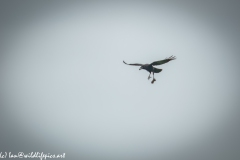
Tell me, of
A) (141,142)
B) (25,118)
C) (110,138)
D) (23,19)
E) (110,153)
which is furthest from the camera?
(23,19)

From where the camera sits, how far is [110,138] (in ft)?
109

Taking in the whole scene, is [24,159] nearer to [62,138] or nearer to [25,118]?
[62,138]

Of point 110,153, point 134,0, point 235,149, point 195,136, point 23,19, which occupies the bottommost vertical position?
point 235,149

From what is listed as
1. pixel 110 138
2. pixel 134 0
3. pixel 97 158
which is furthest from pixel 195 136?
pixel 134 0

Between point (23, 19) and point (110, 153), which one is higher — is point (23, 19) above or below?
above

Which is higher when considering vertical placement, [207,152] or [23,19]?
[23,19]

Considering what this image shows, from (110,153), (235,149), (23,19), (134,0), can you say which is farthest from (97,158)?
(134,0)

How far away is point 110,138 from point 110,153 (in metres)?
5.91

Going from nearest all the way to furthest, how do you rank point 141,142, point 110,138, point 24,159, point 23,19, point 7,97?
point 24,159, point 141,142, point 110,138, point 7,97, point 23,19

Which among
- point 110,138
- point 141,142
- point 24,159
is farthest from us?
point 110,138

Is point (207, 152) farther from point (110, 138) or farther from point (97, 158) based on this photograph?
point (110, 138)

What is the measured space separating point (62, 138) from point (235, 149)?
1950cm

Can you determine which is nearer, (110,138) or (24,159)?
(24,159)

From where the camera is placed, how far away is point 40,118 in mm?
38344
